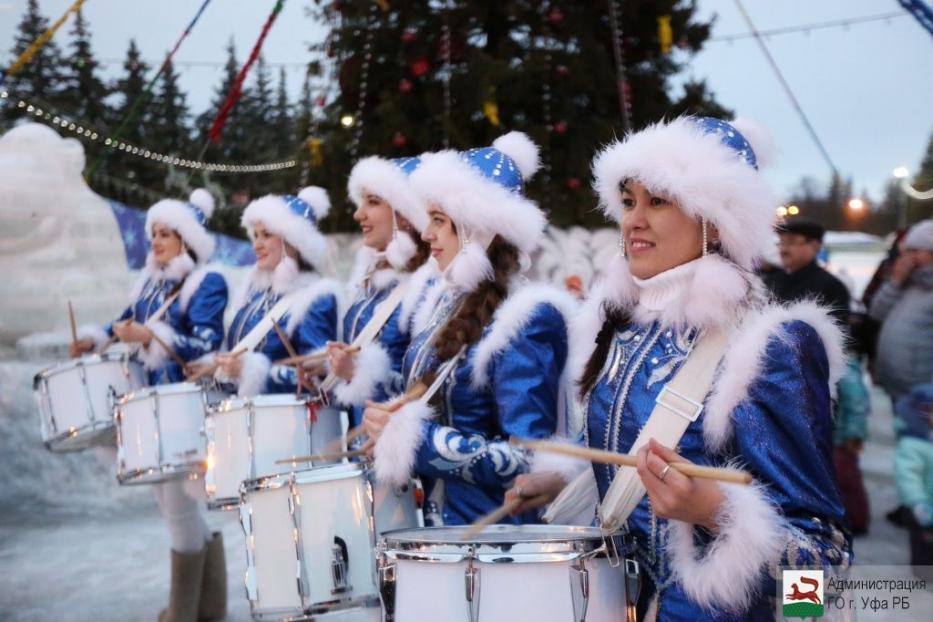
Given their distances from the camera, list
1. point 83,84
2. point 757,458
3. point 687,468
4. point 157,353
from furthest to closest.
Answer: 1. point 83,84
2. point 157,353
3. point 757,458
4. point 687,468

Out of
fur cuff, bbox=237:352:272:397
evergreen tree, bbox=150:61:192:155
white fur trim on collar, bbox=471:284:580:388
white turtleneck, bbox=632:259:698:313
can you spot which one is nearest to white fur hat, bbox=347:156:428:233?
fur cuff, bbox=237:352:272:397

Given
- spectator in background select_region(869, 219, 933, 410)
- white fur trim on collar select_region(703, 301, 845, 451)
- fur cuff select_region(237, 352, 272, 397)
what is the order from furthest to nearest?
spectator in background select_region(869, 219, 933, 410) → fur cuff select_region(237, 352, 272, 397) → white fur trim on collar select_region(703, 301, 845, 451)

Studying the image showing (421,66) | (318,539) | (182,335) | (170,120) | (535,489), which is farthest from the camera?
(421,66)

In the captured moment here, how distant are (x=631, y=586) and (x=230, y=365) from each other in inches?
103

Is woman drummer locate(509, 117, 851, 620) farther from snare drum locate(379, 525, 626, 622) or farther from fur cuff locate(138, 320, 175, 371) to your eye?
fur cuff locate(138, 320, 175, 371)

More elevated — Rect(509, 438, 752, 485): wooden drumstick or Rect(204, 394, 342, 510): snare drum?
Rect(509, 438, 752, 485): wooden drumstick

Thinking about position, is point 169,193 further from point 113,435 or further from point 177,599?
point 177,599

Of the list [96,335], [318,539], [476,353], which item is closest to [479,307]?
[476,353]

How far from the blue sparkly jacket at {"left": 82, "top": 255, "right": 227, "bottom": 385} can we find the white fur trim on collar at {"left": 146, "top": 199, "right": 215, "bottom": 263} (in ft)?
0.33

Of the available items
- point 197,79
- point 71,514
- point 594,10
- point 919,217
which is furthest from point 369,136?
point 919,217

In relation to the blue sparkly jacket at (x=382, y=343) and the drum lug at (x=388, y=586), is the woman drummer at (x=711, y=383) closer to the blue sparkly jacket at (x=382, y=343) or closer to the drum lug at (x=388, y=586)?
the drum lug at (x=388, y=586)

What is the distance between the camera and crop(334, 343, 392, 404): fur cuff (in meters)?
3.38

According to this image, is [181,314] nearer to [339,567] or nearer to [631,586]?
[339,567]

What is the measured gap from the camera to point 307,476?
2.64 m
